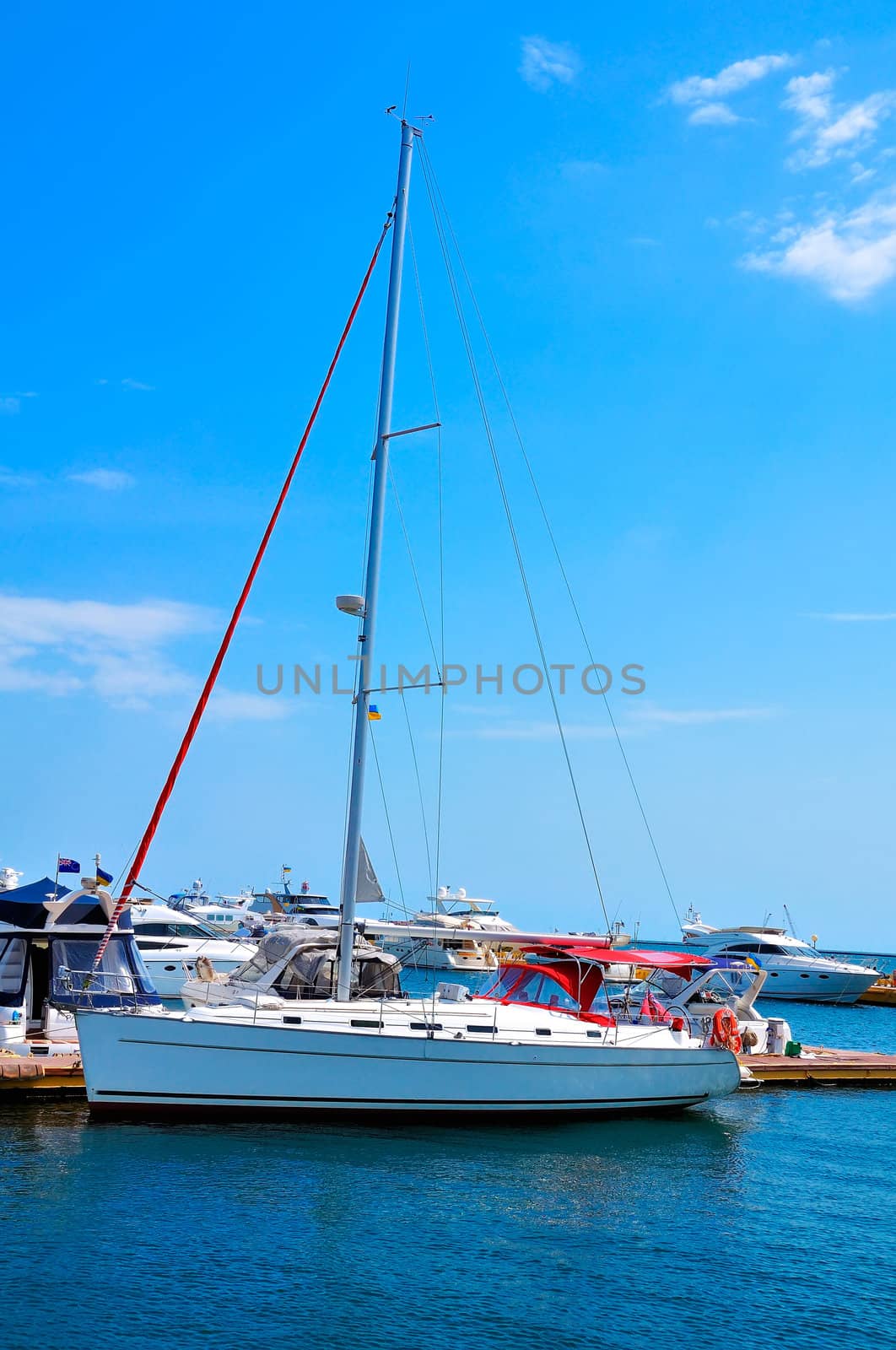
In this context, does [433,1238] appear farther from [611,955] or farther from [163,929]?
[163,929]

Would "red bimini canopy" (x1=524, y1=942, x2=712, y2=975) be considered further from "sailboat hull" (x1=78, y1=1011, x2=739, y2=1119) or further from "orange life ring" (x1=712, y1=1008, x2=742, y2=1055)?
"sailboat hull" (x1=78, y1=1011, x2=739, y2=1119)

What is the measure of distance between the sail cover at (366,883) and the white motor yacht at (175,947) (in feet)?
58.3

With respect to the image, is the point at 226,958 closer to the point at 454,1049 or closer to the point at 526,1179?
the point at 454,1049

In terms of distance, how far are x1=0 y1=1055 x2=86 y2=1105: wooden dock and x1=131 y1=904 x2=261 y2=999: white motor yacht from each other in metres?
17.7

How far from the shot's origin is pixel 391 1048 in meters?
21.4

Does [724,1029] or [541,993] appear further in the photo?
[724,1029]

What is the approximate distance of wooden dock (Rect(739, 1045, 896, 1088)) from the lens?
30.4 meters

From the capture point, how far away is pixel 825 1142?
24281 mm

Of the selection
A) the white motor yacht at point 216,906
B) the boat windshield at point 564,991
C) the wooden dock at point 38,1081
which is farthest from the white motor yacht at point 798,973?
the wooden dock at point 38,1081

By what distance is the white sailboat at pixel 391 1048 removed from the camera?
2055 cm

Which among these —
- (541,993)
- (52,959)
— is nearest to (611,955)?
(541,993)

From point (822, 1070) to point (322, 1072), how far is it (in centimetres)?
1664

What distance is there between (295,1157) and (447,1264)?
5.30 metres

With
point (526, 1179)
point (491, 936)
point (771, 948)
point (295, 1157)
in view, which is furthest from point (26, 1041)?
point (771, 948)
